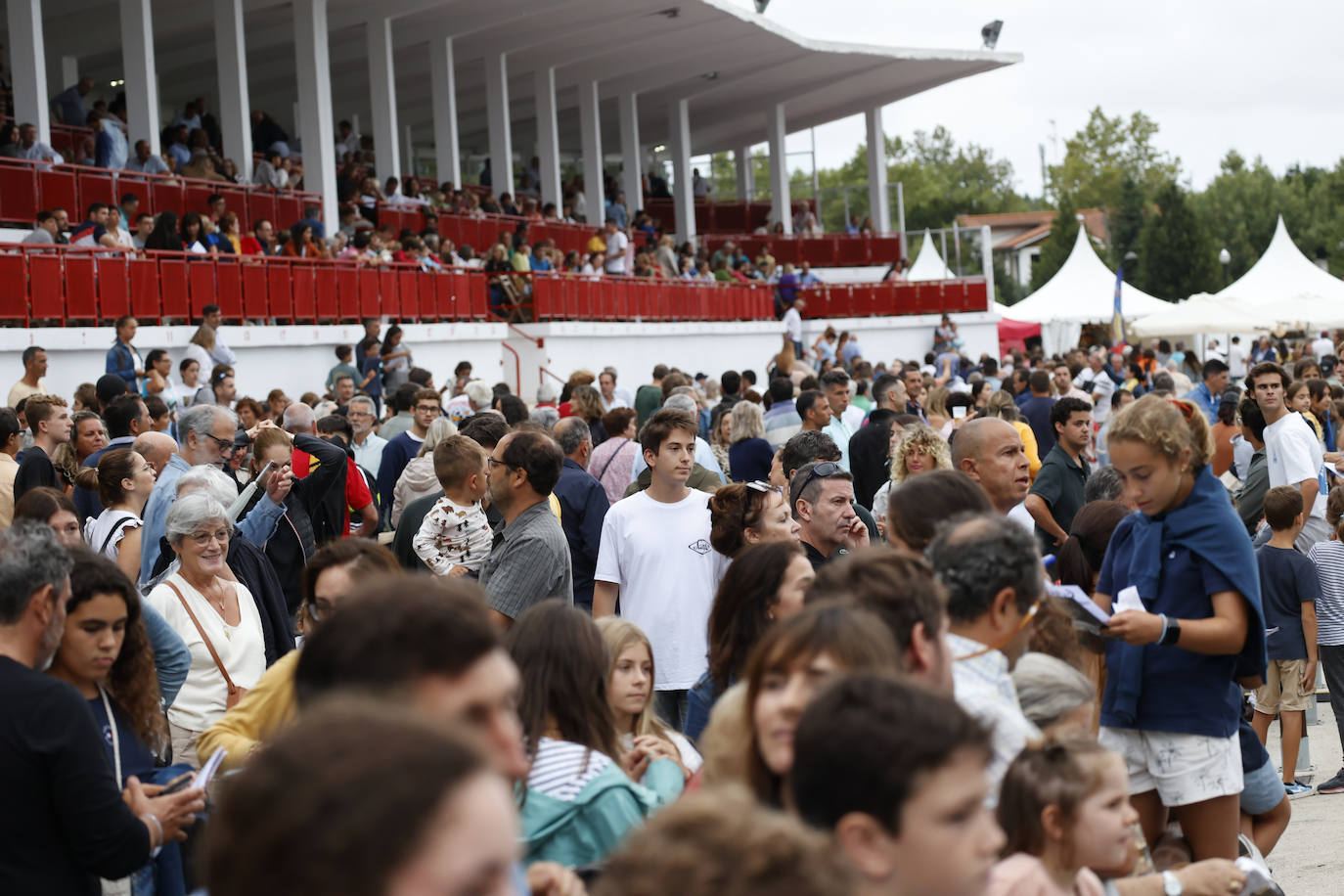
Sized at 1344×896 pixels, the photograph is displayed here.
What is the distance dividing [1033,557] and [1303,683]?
5568 millimetres

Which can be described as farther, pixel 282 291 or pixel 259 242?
pixel 259 242

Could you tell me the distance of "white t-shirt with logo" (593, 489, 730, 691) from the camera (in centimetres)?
602

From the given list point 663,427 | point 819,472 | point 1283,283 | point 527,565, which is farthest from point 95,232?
point 1283,283

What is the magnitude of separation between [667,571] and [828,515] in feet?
2.76

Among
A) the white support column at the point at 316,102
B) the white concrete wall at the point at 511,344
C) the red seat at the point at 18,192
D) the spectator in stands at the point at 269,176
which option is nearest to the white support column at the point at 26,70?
the red seat at the point at 18,192

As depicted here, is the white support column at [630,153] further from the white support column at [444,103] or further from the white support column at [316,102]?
the white support column at [316,102]

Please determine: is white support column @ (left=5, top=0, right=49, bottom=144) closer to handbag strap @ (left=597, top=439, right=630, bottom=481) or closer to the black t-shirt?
handbag strap @ (left=597, top=439, right=630, bottom=481)

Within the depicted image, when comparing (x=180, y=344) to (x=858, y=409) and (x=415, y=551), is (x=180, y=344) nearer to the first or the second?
(x=858, y=409)

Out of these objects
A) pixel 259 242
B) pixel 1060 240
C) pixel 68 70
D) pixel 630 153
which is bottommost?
pixel 259 242

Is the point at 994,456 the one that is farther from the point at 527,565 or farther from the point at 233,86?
the point at 233,86

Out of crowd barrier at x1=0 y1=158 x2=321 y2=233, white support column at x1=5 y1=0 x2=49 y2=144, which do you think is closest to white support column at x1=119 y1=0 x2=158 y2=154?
crowd barrier at x1=0 y1=158 x2=321 y2=233

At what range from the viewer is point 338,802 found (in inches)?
59.1

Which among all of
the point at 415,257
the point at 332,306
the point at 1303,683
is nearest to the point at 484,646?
the point at 1303,683

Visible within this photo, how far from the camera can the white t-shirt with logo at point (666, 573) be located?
6.02 metres
